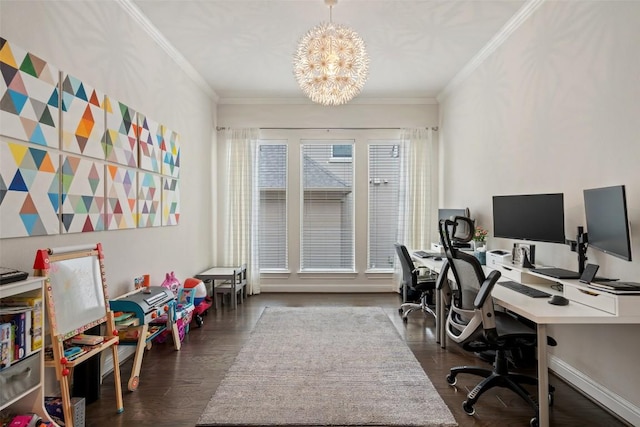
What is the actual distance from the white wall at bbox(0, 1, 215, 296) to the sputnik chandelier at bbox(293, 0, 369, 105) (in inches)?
57.8

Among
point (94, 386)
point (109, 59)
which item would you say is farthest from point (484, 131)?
point (94, 386)

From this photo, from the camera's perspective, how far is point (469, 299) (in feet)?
7.61

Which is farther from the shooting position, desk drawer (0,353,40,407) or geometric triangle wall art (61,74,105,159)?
geometric triangle wall art (61,74,105,159)

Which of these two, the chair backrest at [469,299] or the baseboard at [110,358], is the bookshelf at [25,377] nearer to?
the baseboard at [110,358]

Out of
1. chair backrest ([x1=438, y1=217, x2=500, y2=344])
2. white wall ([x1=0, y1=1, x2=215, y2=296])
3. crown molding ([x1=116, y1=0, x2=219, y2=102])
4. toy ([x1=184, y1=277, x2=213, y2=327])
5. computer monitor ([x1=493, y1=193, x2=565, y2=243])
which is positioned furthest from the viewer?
toy ([x1=184, y1=277, x2=213, y2=327])

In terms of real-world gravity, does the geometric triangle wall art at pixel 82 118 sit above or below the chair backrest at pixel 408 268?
above

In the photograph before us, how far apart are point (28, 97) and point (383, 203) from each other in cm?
440

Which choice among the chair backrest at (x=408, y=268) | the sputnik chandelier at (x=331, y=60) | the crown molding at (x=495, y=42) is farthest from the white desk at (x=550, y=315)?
the crown molding at (x=495, y=42)

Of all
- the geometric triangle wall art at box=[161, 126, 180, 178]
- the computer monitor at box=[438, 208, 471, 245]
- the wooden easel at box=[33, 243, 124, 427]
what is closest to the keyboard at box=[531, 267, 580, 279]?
the computer monitor at box=[438, 208, 471, 245]

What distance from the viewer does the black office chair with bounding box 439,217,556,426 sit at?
6.99ft

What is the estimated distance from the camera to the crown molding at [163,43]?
294 centimetres

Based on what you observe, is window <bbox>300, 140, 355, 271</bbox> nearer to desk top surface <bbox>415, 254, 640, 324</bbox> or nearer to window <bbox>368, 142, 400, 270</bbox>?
window <bbox>368, 142, 400, 270</bbox>

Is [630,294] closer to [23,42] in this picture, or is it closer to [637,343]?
[637,343]

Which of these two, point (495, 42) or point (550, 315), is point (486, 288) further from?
point (495, 42)
